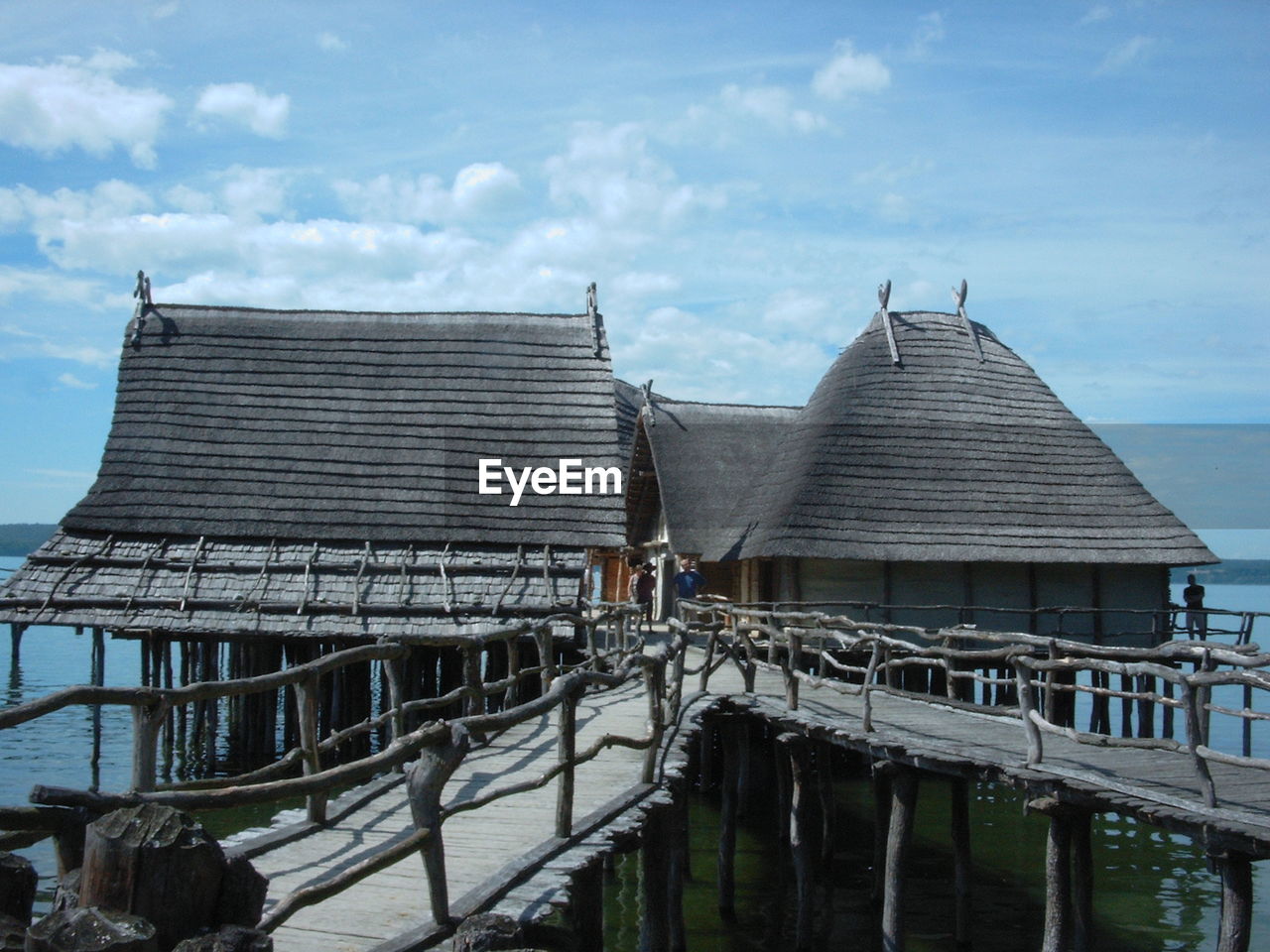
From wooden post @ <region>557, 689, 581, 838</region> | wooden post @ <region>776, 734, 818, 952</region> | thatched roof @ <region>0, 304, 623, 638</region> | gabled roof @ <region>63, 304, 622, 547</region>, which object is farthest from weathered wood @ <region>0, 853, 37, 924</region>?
gabled roof @ <region>63, 304, 622, 547</region>

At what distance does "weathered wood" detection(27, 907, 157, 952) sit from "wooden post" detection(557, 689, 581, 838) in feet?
11.2

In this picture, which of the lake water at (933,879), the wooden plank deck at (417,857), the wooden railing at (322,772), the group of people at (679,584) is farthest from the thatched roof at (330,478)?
the wooden railing at (322,772)

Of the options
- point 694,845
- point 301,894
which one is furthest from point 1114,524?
point 301,894

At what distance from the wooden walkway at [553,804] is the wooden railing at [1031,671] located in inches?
9.8

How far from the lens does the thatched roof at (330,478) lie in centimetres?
1873

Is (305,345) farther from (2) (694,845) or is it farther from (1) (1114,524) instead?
(1) (1114,524)

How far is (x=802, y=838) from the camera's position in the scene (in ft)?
39.5

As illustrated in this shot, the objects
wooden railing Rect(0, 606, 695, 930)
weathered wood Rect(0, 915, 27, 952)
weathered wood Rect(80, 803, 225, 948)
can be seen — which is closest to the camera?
weathered wood Rect(0, 915, 27, 952)

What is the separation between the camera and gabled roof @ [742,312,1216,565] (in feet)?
67.7

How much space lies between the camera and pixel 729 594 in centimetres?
2725

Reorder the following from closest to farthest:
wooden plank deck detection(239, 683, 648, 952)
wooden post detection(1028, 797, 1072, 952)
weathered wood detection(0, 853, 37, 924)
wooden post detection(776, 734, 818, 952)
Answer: weathered wood detection(0, 853, 37, 924), wooden plank deck detection(239, 683, 648, 952), wooden post detection(1028, 797, 1072, 952), wooden post detection(776, 734, 818, 952)

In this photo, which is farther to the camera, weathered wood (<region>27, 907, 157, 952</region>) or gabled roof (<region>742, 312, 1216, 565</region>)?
gabled roof (<region>742, 312, 1216, 565</region>)

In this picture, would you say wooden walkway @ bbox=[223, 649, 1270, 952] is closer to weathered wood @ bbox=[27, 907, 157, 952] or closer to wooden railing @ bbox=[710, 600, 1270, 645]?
weathered wood @ bbox=[27, 907, 157, 952]

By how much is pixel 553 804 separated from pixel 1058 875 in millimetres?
3340
